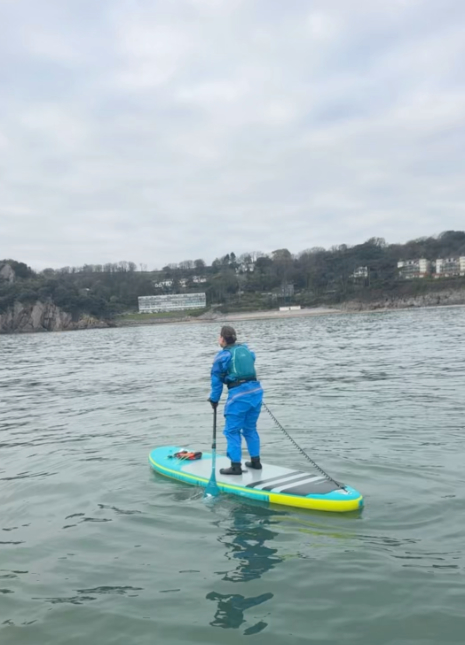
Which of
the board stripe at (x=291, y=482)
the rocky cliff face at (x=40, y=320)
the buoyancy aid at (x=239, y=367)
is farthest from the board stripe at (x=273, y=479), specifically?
the rocky cliff face at (x=40, y=320)

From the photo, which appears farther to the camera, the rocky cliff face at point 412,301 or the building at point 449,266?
the building at point 449,266

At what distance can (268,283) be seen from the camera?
18000 cm

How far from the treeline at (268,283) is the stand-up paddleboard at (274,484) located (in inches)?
5308

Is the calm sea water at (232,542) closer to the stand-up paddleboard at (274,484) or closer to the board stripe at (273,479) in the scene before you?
the stand-up paddleboard at (274,484)

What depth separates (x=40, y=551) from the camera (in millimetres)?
6129

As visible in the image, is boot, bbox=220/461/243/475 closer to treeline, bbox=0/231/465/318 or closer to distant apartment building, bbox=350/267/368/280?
treeline, bbox=0/231/465/318

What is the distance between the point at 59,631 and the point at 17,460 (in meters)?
6.04

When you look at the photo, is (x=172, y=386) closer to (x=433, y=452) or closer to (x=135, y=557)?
(x=433, y=452)

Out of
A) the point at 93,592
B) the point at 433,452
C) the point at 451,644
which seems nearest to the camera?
the point at 451,644

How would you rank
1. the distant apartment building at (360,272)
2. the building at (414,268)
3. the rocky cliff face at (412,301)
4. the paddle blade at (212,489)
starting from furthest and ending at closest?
the distant apartment building at (360,272) < the building at (414,268) < the rocky cliff face at (412,301) < the paddle blade at (212,489)

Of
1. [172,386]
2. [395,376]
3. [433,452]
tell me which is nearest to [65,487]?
[433,452]

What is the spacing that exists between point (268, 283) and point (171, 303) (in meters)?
33.5

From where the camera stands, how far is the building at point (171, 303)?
16575cm

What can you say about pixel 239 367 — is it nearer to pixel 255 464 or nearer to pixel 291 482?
pixel 255 464
